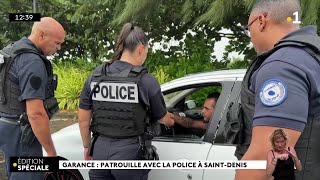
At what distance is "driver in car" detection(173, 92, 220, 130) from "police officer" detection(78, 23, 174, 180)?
75 centimetres

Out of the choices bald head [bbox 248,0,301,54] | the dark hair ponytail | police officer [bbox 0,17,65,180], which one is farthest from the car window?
bald head [bbox 248,0,301,54]

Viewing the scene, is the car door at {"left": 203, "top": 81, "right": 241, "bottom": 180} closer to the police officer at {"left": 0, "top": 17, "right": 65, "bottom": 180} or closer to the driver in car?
the driver in car

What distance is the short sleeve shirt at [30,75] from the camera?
277 cm

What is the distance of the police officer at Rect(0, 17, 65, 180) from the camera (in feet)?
9.13

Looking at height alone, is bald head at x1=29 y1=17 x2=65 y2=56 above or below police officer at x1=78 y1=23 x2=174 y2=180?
above

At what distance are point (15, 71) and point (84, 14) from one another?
5.77m

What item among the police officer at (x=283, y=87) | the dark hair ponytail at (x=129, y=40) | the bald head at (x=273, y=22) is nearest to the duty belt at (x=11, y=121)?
the dark hair ponytail at (x=129, y=40)

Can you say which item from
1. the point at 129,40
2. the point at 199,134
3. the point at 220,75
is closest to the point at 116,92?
the point at 129,40

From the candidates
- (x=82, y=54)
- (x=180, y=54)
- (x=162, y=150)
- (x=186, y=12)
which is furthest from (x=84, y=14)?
(x=162, y=150)

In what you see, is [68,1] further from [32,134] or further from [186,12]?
[32,134]

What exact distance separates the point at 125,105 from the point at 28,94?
0.61 metres

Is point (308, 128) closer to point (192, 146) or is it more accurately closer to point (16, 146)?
point (192, 146)

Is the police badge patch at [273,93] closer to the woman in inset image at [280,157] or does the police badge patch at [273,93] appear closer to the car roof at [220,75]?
the woman in inset image at [280,157]

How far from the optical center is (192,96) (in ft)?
12.9
